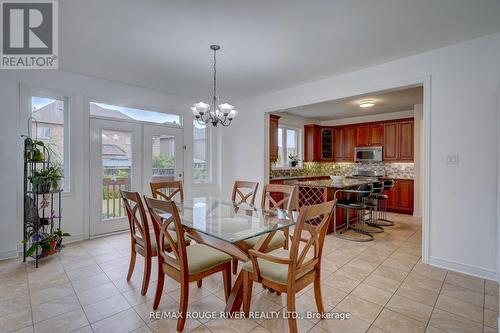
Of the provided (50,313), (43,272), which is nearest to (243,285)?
(50,313)

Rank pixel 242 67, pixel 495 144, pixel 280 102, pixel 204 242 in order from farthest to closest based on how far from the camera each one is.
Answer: pixel 280 102 → pixel 242 67 → pixel 495 144 → pixel 204 242

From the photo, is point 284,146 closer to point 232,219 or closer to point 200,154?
point 200,154

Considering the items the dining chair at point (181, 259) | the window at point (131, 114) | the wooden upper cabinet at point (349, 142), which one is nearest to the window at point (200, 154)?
the window at point (131, 114)

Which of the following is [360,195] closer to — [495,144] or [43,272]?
[495,144]

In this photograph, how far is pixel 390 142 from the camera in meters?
6.16

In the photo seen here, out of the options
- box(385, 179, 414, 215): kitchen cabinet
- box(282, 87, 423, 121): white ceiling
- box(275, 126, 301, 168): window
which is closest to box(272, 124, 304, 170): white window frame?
box(275, 126, 301, 168): window

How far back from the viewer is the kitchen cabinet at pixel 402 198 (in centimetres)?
577

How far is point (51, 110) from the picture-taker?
12.0 ft

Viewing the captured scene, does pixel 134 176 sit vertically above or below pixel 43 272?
above

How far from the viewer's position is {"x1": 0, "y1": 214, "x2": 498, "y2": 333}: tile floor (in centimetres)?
187

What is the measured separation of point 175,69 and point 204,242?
105 inches

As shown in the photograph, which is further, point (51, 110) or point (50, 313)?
point (51, 110)

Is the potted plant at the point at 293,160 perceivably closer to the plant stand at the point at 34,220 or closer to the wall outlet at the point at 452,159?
the wall outlet at the point at 452,159

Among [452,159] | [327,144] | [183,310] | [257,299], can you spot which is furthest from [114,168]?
[327,144]
